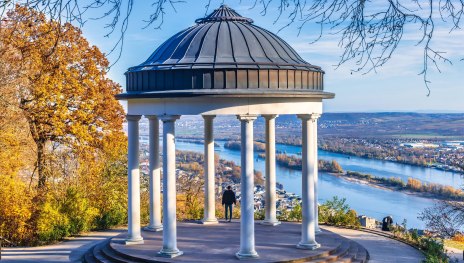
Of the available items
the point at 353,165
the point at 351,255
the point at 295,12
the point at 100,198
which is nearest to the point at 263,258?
the point at 351,255

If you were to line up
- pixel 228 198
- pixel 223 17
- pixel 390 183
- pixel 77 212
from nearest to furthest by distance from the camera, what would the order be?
pixel 223 17, pixel 228 198, pixel 77 212, pixel 390 183

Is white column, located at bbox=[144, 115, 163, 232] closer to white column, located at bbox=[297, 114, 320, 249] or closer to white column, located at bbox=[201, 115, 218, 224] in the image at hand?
white column, located at bbox=[201, 115, 218, 224]

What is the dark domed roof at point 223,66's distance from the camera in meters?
16.8

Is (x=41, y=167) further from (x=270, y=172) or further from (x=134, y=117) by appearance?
(x=270, y=172)

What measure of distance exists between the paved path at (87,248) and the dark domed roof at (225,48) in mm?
7533

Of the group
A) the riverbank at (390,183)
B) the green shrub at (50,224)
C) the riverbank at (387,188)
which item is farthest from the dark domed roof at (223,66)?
the riverbank at (387,188)

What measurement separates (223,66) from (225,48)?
1.47 m

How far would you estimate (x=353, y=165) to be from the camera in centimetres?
10744

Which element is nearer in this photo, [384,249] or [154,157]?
[154,157]

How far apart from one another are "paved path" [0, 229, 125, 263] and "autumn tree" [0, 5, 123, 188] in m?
6.59

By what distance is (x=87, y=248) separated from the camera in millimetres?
21234

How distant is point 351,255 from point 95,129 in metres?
15.9

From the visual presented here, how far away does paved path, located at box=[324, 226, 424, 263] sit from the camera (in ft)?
63.3

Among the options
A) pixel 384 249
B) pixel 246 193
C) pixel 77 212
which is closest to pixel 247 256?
pixel 246 193
